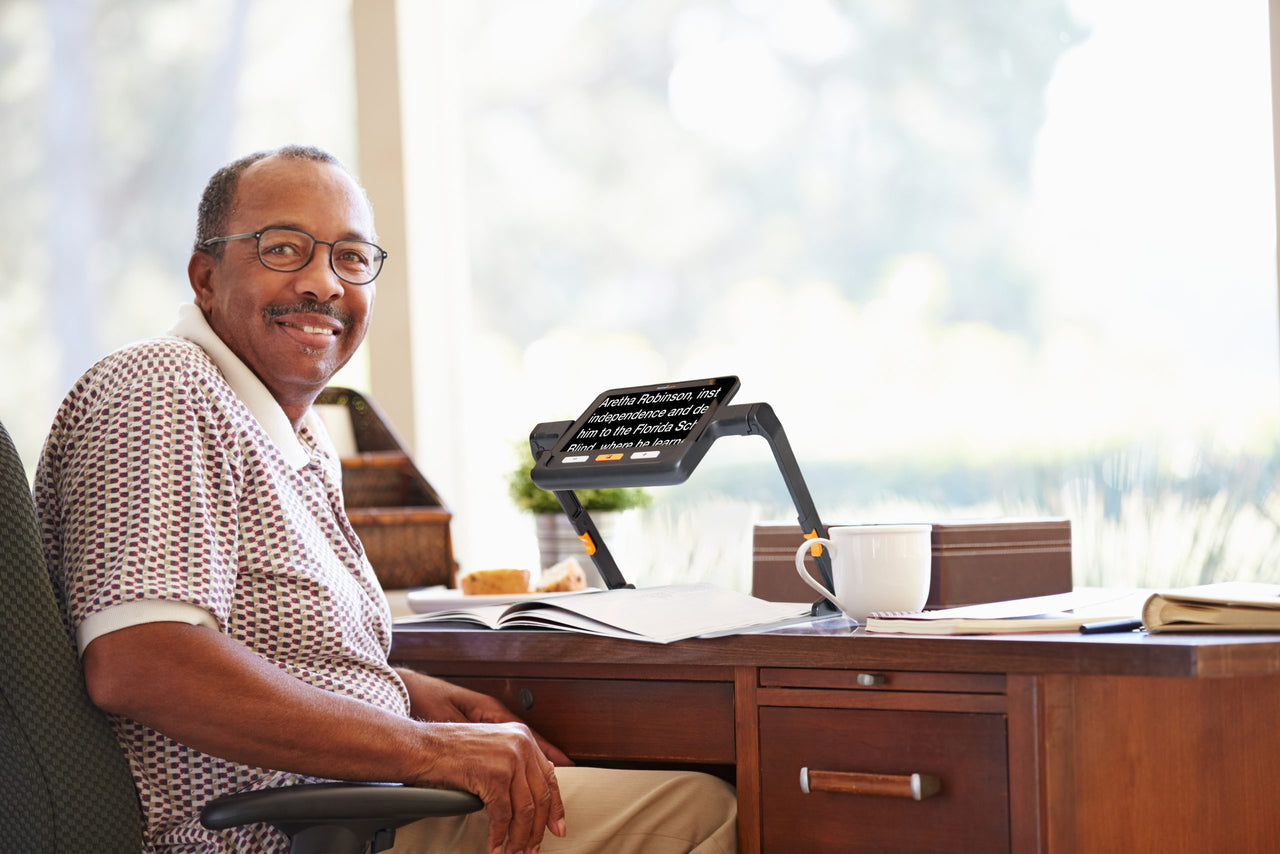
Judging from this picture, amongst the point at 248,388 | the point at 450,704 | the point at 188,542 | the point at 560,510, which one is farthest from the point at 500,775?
the point at 560,510

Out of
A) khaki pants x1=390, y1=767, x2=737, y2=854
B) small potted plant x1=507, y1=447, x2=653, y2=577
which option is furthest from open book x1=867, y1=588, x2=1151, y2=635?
small potted plant x1=507, y1=447, x2=653, y2=577

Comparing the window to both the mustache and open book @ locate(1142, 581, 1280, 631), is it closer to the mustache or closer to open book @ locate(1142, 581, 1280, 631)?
the mustache

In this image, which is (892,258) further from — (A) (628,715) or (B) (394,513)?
(A) (628,715)

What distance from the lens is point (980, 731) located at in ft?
3.99

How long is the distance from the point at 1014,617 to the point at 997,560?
1.09 ft

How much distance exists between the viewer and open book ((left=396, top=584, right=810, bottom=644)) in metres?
1.41

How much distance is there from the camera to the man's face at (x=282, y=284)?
5.00 ft

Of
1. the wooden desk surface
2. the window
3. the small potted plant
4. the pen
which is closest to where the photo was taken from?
the wooden desk surface

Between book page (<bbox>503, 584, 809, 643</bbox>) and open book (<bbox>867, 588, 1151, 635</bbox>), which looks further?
book page (<bbox>503, 584, 809, 643</bbox>)

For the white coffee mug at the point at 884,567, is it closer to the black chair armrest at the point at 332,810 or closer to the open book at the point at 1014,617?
the open book at the point at 1014,617

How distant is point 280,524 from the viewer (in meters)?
1.38

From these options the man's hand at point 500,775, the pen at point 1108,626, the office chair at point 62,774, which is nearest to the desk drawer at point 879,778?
the pen at point 1108,626

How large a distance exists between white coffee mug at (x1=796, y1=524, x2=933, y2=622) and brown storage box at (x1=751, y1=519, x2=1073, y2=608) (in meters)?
0.17

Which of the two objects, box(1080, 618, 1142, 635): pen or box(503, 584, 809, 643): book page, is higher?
box(1080, 618, 1142, 635): pen
